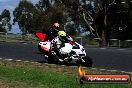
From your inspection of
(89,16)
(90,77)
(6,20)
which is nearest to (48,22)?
(89,16)

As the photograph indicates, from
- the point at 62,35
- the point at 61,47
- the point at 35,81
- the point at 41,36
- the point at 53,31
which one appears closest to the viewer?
the point at 35,81

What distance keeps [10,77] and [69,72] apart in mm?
2925

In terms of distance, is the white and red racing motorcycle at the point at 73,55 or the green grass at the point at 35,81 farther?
the white and red racing motorcycle at the point at 73,55

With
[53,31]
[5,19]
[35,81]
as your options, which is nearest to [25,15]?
[5,19]

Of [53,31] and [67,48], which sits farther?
[53,31]

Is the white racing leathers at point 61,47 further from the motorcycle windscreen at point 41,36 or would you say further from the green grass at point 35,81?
the green grass at point 35,81

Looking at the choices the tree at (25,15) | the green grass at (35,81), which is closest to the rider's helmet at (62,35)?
the green grass at (35,81)

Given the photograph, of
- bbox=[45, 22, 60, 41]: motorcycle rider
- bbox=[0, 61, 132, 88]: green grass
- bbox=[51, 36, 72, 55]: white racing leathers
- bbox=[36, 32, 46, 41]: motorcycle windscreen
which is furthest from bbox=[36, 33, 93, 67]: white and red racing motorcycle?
bbox=[0, 61, 132, 88]: green grass

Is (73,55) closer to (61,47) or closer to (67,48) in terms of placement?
(67,48)

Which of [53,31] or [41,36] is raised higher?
[53,31]

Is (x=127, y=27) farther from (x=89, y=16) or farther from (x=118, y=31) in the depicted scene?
(x=89, y=16)

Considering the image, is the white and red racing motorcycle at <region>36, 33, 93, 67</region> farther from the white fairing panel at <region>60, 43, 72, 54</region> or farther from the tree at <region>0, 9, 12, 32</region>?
the tree at <region>0, 9, 12, 32</region>

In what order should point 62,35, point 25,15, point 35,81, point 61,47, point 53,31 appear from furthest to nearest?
point 25,15
point 53,31
point 61,47
point 62,35
point 35,81

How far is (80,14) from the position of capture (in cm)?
6425
